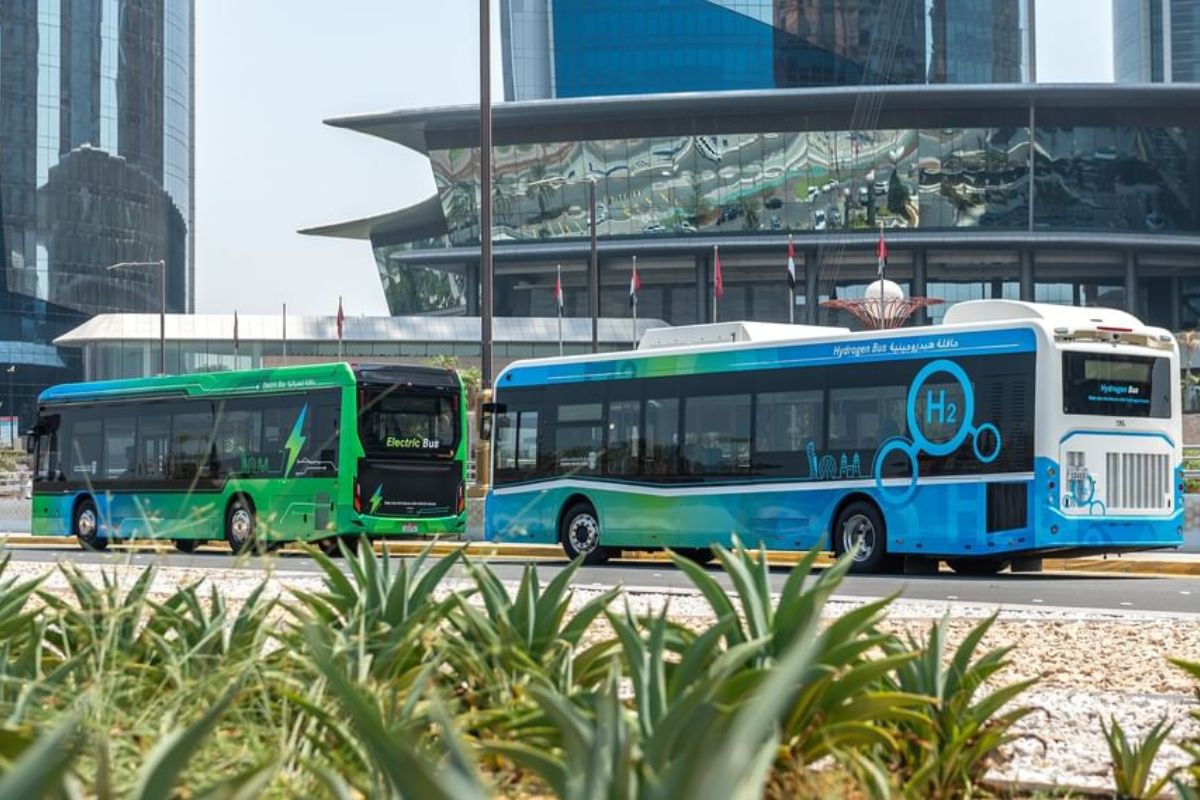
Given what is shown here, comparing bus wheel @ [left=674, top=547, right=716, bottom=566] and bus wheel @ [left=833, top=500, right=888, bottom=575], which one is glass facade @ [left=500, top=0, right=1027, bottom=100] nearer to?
bus wheel @ [left=674, top=547, right=716, bottom=566]

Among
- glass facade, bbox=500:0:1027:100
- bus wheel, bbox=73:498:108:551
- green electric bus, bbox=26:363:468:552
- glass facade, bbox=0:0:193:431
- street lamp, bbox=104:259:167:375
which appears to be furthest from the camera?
glass facade, bbox=0:0:193:431

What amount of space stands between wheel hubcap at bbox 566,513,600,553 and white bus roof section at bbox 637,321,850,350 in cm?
261

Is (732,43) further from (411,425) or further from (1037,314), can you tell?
(1037,314)

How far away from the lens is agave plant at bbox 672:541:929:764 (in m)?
5.09

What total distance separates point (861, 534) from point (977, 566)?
2.44m

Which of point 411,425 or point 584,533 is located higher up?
point 411,425

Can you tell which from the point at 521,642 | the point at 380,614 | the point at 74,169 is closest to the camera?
the point at 521,642

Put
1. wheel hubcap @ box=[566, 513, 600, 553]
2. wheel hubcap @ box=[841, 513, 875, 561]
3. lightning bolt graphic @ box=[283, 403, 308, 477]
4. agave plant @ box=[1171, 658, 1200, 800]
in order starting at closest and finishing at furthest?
agave plant @ box=[1171, 658, 1200, 800] → wheel hubcap @ box=[841, 513, 875, 561] → wheel hubcap @ box=[566, 513, 600, 553] → lightning bolt graphic @ box=[283, 403, 308, 477]

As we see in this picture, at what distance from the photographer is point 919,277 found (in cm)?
9694

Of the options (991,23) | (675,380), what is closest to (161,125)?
(991,23)

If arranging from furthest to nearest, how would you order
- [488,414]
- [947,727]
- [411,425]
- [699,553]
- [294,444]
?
[411,425] < [294,444] < [488,414] < [699,553] < [947,727]

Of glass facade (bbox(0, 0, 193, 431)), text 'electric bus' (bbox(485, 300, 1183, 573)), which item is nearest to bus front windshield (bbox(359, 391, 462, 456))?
text 'electric bus' (bbox(485, 300, 1183, 573))

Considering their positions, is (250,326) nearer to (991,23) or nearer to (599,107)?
(599,107)

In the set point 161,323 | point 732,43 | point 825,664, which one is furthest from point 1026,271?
point 825,664
